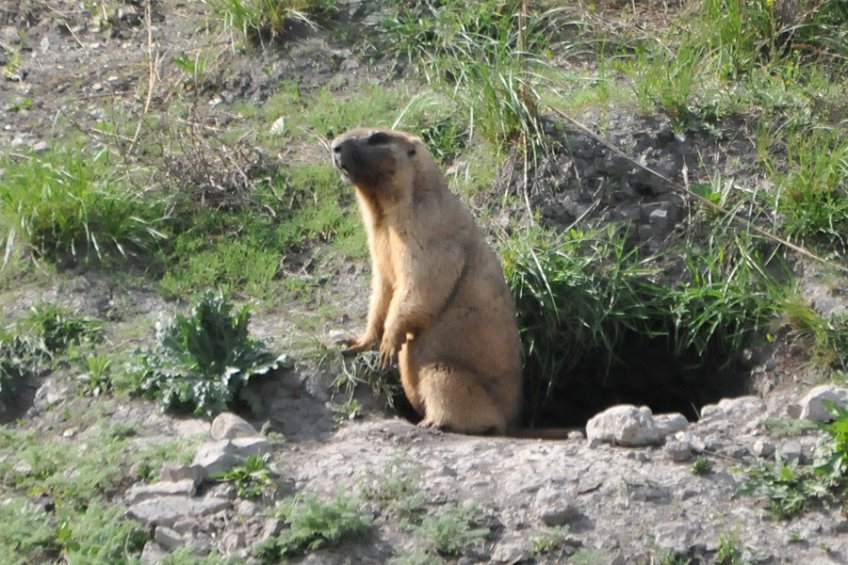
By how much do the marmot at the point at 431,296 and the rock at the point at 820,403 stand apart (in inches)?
72.3

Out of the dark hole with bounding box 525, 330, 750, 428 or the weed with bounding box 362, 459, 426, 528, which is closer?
the weed with bounding box 362, 459, 426, 528

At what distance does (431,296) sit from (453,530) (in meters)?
2.20

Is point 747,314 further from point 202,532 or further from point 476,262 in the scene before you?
point 202,532

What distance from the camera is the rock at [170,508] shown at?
18.6ft

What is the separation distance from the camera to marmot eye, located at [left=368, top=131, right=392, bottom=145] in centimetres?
750

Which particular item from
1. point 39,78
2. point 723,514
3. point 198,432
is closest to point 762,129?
point 723,514

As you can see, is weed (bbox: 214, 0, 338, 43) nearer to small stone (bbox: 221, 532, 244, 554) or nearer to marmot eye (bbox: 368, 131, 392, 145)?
marmot eye (bbox: 368, 131, 392, 145)

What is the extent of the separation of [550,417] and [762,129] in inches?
98.9

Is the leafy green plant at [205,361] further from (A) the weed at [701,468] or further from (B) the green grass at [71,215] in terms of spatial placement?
(A) the weed at [701,468]

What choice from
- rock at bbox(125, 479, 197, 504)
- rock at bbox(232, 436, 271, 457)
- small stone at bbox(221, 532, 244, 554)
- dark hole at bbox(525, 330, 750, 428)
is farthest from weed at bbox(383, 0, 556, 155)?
small stone at bbox(221, 532, 244, 554)

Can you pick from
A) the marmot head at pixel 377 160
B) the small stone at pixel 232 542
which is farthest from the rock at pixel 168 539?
the marmot head at pixel 377 160

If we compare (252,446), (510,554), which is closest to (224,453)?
(252,446)

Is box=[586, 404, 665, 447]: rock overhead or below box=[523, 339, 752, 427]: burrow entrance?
overhead

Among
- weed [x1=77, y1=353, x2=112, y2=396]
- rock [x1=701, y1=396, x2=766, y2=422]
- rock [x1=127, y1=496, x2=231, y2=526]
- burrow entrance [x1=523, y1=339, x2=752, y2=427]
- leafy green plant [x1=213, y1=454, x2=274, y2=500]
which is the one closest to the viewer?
rock [x1=127, y1=496, x2=231, y2=526]
